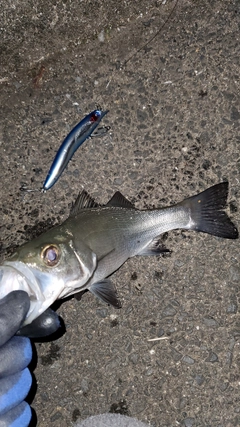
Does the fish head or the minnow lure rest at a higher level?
the minnow lure

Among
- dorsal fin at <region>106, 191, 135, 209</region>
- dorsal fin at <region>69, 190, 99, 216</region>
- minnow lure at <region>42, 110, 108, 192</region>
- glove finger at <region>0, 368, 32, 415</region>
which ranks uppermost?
minnow lure at <region>42, 110, 108, 192</region>

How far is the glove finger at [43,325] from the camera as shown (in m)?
2.80

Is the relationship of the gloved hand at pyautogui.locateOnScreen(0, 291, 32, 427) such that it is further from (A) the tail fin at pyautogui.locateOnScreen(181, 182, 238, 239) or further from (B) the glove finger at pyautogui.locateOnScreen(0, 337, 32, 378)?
(A) the tail fin at pyautogui.locateOnScreen(181, 182, 238, 239)

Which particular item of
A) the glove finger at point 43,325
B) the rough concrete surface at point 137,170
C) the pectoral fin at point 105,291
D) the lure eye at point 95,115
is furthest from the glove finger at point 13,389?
the lure eye at point 95,115

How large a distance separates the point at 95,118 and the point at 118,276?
45.2 inches

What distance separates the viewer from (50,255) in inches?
108

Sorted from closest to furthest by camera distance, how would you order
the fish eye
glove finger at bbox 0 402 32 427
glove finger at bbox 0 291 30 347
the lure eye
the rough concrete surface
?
glove finger at bbox 0 291 30 347
the fish eye
glove finger at bbox 0 402 32 427
the rough concrete surface
the lure eye

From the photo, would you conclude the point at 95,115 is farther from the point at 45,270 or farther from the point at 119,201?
Answer: the point at 45,270

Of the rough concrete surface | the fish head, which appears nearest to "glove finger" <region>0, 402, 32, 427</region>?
the rough concrete surface

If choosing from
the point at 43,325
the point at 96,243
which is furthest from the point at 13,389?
the point at 96,243

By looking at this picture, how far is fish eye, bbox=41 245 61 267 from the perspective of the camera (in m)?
2.73

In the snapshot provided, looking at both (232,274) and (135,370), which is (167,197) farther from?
(135,370)

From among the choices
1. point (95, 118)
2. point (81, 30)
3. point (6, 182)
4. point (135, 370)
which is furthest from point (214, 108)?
point (135, 370)

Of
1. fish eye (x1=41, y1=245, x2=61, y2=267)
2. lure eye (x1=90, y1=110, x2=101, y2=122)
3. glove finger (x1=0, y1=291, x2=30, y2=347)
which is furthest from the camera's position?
lure eye (x1=90, y1=110, x2=101, y2=122)
